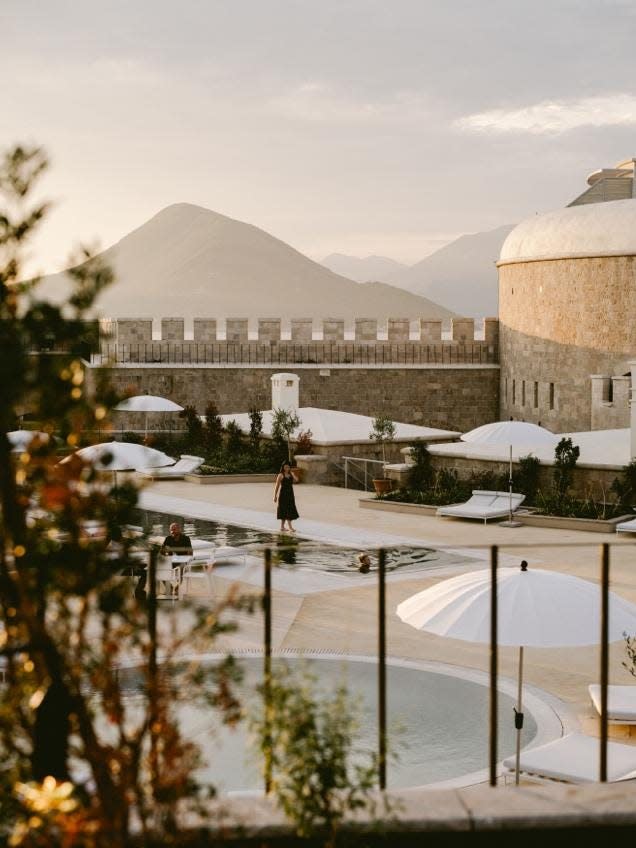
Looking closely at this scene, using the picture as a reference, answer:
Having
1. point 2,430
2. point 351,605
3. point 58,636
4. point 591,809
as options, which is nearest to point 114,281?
point 2,430

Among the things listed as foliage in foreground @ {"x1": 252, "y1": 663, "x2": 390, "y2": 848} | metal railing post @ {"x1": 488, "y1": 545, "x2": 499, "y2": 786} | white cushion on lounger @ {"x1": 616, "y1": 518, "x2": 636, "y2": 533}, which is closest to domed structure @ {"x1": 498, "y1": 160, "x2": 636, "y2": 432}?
white cushion on lounger @ {"x1": 616, "y1": 518, "x2": 636, "y2": 533}

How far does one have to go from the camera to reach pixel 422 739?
9859mm

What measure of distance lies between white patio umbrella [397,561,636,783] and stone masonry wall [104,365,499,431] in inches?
1144

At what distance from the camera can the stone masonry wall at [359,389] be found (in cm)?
3759

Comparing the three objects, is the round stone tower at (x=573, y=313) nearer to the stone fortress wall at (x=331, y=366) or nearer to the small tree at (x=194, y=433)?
the stone fortress wall at (x=331, y=366)

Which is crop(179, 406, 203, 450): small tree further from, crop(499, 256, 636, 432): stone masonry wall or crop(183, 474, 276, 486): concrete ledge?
crop(499, 256, 636, 432): stone masonry wall

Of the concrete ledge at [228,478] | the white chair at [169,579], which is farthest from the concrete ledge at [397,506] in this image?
the white chair at [169,579]

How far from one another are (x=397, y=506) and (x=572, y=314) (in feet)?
52.1

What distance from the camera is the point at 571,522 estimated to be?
2008 cm

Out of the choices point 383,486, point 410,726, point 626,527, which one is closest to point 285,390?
point 383,486

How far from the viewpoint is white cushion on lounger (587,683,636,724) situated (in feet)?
30.1

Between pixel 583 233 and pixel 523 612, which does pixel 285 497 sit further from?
pixel 583 233

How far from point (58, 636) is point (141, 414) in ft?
103

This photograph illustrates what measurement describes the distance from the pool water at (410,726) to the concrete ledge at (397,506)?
10415 mm
